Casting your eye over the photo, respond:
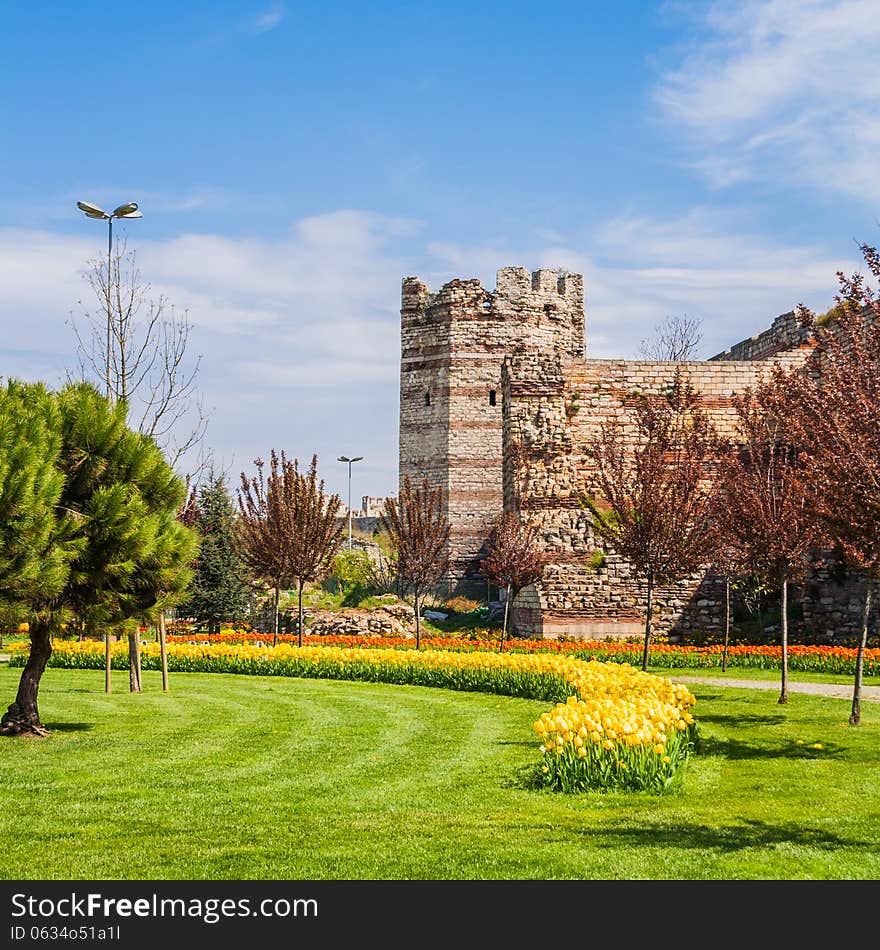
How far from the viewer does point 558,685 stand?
48.5 ft

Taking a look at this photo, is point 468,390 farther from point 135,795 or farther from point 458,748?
point 135,795

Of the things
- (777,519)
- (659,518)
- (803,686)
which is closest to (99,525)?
(777,519)

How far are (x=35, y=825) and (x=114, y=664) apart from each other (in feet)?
46.3

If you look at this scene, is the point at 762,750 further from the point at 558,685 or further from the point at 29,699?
the point at 29,699

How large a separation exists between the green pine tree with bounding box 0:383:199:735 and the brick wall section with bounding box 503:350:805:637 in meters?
14.7

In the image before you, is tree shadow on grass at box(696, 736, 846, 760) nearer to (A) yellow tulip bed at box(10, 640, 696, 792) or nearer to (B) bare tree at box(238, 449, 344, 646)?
(A) yellow tulip bed at box(10, 640, 696, 792)

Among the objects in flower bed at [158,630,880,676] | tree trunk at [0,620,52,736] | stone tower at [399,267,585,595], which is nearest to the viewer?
tree trunk at [0,620,52,736]

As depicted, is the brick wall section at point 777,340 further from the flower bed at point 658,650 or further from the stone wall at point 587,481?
the flower bed at point 658,650

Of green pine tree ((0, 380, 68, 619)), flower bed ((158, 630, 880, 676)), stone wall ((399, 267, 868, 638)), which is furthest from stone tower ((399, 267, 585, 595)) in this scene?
green pine tree ((0, 380, 68, 619))

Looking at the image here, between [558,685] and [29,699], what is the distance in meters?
7.15

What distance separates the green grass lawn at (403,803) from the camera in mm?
6254

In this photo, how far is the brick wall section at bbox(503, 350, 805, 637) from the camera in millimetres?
24875

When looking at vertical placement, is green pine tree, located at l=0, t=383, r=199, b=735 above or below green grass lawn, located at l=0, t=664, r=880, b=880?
above
